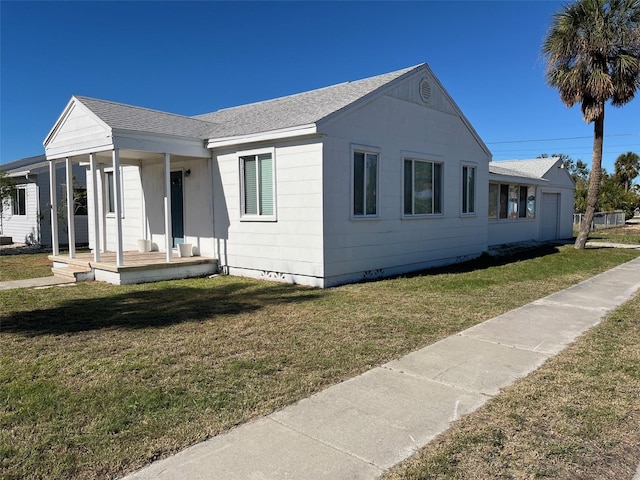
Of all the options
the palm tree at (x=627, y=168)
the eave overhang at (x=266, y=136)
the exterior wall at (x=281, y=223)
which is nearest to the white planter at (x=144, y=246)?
the exterior wall at (x=281, y=223)

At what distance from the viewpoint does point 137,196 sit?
44.2ft

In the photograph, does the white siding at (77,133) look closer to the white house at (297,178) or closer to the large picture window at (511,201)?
the white house at (297,178)

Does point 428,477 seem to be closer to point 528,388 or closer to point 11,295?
point 528,388

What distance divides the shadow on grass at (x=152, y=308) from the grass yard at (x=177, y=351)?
0.03 meters

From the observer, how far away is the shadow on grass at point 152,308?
6.61 m

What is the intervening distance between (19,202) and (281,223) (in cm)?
1705

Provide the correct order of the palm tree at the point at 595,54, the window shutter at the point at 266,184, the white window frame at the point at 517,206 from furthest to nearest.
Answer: the white window frame at the point at 517,206
the palm tree at the point at 595,54
the window shutter at the point at 266,184

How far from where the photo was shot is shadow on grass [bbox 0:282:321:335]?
21.7 feet

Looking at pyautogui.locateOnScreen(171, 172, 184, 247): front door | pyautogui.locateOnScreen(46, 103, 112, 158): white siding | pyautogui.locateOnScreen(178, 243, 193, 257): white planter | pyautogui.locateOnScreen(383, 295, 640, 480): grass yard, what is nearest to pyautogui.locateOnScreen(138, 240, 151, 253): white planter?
pyautogui.locateOnScreen(171, 172, 184, 247): front door

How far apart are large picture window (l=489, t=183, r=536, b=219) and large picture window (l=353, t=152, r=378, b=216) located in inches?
386

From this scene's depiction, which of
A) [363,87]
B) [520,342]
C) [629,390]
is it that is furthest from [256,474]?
[363,87]

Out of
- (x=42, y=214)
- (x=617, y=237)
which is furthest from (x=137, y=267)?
(x=617, y=237)

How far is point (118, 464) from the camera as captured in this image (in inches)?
118

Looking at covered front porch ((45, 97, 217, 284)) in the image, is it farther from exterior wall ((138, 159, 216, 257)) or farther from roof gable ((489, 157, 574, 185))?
roof gable ((489, 157, 574, 185))
